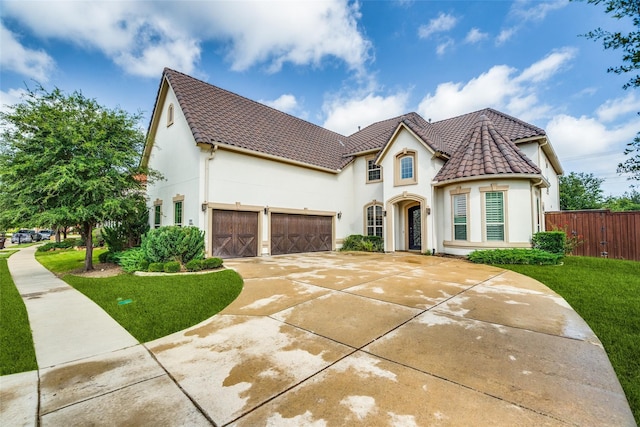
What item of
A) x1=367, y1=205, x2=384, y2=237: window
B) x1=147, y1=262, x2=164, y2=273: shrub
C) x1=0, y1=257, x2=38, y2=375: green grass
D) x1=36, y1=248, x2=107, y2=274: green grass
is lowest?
x1=36, y1=248, x2=107, y2=274: green grass

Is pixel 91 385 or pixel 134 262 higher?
pixel 134 262

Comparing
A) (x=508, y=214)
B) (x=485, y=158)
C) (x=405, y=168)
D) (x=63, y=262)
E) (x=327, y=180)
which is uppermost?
(x=405, y=168)

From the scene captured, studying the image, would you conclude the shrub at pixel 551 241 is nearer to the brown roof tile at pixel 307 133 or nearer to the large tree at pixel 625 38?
the brown roof tile at pixel 307 133

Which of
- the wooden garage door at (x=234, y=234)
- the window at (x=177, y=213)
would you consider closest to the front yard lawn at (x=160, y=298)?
the wooden garage door at (x=234, y=234)

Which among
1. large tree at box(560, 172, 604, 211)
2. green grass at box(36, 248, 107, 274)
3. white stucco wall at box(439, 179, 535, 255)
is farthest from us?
large tree at box(560, 172, 604, 211)

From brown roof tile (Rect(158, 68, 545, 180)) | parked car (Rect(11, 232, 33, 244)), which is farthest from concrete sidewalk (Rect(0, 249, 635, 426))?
parked car (Rect(11, 232, 33, 244))

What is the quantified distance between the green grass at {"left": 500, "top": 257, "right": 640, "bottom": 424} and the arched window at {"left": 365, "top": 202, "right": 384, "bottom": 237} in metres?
7.66

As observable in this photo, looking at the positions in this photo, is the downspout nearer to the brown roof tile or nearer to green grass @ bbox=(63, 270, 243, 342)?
the brown roof tile

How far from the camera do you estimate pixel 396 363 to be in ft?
9.94

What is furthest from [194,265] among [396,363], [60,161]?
[396,363]

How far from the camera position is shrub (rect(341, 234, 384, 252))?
614 inches

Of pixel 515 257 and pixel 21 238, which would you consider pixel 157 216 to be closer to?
pixel 515 257

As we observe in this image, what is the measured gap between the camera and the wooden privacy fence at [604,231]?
1148 cm

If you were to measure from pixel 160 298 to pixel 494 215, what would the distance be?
1227 cm
